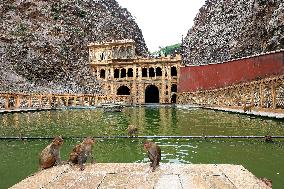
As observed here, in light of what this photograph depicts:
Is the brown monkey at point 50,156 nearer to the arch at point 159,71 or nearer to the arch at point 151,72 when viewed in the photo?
the arch at point 159,71

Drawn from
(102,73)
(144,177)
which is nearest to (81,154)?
(144,177)

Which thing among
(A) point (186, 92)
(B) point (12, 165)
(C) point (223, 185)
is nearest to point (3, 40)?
(A) point (186, 92)

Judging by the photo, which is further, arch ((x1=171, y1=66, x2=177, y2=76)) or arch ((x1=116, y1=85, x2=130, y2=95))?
arch ((x1=116, y1=85, x2=130, y2=95))

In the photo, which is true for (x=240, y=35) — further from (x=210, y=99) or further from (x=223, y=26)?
(x=210, y=99)

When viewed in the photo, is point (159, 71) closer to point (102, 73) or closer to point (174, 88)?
point (174, 88)

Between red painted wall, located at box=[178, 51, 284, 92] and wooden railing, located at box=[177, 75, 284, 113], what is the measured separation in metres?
1.53

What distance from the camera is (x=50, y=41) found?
64938 millimetres

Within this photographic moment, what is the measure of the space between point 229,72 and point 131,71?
28.6m

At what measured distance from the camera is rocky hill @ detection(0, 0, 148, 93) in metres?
56.8

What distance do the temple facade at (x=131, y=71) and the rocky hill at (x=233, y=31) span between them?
9770mm

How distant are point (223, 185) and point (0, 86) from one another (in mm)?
46554

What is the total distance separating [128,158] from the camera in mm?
11055

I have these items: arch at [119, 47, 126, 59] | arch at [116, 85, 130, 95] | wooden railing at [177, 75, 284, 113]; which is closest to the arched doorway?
arch at [116, 85, 130, 95]

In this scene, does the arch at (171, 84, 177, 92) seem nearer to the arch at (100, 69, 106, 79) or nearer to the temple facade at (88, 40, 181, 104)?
the temple facade at (88, 40, 181, 104)
